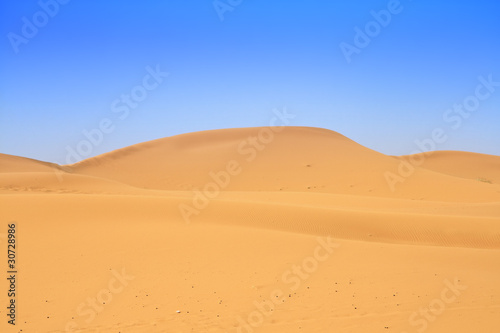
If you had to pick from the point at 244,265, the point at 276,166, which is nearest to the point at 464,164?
the point at 276,166

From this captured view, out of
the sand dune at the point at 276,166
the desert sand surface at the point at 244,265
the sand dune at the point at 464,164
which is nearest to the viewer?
the desert sand surface at the point at 244,265

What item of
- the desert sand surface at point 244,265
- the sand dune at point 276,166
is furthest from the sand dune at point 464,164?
the desert sand surface at point 244,265

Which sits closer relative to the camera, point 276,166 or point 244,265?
point 244,265

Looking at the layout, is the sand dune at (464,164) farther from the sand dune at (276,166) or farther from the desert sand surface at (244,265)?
the desert sand surface at (244,265)

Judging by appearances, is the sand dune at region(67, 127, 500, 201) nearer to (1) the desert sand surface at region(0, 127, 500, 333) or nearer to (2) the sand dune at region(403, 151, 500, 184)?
(1) the desert sand surface at region(0, 127, 500, 333)

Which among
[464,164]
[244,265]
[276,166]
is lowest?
[244,265]

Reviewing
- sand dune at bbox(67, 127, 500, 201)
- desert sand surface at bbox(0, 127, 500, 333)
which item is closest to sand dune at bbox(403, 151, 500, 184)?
sand dune at bbox(67, 127, 500, 201)

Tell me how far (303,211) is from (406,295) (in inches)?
277

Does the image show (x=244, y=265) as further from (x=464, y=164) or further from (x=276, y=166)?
(x=464, y=164)

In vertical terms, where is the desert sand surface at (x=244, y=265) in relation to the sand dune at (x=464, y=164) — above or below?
below

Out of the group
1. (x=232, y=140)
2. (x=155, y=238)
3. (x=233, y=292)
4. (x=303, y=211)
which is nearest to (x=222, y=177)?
(x=232, y=140)

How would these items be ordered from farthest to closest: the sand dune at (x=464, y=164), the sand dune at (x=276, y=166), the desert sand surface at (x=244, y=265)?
the sand dune at (x=464, y=164), the sand dune at (x=276, y=166), the desert sand surface at (x=244, y=265)

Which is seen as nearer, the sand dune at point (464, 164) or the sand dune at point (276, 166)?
the sand dune at point (276, 166)

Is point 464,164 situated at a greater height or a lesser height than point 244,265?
greater
